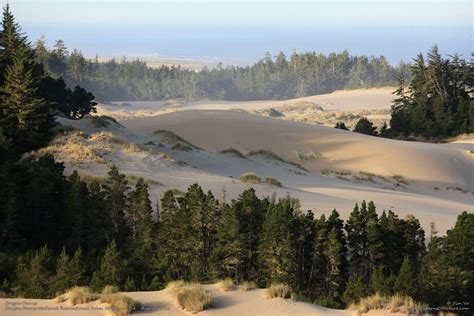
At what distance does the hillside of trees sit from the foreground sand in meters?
1.17

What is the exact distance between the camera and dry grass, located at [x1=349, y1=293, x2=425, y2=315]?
8.96 meters

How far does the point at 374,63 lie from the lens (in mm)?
124500

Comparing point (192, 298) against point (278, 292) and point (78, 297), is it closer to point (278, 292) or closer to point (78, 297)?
point (278, 292)

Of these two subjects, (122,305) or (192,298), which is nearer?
(122,305)

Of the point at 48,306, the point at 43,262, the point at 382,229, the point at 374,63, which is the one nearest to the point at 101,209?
the point at 43,262

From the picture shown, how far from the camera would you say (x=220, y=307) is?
370 inches

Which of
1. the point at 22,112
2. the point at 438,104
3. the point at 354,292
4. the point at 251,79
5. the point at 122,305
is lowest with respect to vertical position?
the point at 354,292

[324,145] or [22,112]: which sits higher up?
[22,112]

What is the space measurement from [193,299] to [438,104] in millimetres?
42566

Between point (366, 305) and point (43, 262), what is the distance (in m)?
6.32

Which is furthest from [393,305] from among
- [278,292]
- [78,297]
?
[78,297]

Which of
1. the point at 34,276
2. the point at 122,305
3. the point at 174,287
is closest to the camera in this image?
the point at 122,305

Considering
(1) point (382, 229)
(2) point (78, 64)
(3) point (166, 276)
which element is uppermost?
(2) point (78, 64)

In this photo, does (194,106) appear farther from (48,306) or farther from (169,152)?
(48,306)
